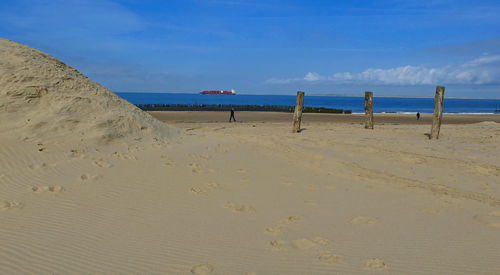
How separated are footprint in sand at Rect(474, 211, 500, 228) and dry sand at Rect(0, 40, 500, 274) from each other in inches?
0.5

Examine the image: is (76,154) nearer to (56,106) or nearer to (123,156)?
(123,156)

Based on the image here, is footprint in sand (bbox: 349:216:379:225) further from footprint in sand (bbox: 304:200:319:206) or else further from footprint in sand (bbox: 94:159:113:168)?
footprint in sand (bbox: 94:159:113:168)

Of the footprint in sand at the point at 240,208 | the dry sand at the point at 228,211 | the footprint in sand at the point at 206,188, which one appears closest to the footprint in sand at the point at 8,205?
the dry sand at the point at 228,211

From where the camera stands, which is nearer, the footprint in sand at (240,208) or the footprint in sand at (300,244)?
the footprint in sand at (300,244)

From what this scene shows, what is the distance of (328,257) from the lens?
4.39 m

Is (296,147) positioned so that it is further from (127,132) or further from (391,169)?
(127,132)

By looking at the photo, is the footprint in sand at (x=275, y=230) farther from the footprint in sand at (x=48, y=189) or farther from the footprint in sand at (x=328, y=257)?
the footprint in sand at (x=48, y=189)

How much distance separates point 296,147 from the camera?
11.9 meters

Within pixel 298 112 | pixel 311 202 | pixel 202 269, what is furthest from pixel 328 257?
pixel 298 112

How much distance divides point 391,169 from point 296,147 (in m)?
3.33

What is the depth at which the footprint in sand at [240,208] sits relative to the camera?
234 inches

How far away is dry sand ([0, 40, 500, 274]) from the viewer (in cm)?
424

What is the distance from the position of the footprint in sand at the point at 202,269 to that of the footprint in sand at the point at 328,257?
128cm

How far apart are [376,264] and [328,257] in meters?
0.54
